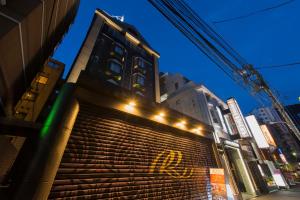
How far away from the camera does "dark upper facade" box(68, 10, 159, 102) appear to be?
1439cm

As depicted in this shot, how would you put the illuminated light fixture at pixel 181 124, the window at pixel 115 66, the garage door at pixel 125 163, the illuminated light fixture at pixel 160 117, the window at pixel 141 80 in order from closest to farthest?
the garage door at pixel 125 163, the illuminated light fixture at pixel 160 117, the illuminated light fixture at pixel 181 124, the window at pixel 115 66, the window at pixel 141 80

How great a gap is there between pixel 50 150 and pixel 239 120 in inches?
789

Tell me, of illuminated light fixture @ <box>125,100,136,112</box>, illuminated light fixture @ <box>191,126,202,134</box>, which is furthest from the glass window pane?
illuminated light fixture @ <box>191,126,202,134</box>

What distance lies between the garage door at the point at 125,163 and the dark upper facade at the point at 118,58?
821 centimetres

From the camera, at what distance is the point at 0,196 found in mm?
3543

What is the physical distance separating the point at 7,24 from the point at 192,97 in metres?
18.9

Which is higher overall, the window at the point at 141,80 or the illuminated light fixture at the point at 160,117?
the window at the point at 141,80

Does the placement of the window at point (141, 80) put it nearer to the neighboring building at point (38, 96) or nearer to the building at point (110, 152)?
the neighboring building at point (38, 96)

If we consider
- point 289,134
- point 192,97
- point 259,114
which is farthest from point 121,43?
point 259,114

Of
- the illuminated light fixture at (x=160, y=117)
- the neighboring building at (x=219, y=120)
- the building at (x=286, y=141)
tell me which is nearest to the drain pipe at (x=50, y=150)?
the illuminated light fixture at (x=160, y=117)

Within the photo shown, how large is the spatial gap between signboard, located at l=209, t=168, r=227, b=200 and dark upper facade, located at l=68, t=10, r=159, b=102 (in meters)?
10.7

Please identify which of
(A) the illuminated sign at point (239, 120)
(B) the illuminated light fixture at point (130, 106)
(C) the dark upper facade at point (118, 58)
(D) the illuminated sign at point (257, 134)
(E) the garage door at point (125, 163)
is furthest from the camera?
(D) the illuminated sign at point (257, 134)

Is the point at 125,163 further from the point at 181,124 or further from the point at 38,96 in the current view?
the point at 38,96

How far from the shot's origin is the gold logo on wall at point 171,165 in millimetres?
6755
